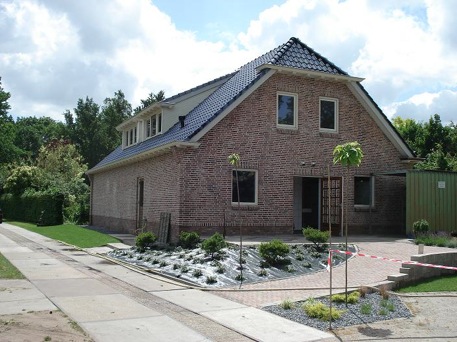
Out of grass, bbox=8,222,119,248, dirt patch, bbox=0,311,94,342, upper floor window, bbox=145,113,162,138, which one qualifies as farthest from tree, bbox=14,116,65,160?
dirt patch, bbox=0,311,94,342

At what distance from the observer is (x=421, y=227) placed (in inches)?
720

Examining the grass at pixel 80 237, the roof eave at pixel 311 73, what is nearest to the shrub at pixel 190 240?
the grass at pixel 80 237

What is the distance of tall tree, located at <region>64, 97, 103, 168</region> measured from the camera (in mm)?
67312

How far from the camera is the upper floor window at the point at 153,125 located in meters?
23.0

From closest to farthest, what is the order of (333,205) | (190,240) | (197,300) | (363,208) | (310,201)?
(197,300) < (190,240) < (333,205) < (363,208) < (310,201)

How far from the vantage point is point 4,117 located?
50781 mm

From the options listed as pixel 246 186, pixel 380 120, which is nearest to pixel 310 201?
pixel 246 186

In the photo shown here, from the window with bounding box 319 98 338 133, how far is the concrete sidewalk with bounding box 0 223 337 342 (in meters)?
10.7

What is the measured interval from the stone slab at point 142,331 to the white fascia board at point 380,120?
15513 mm

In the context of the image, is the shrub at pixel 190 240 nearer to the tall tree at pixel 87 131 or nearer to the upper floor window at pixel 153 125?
the upper floor window at pixel 153 125

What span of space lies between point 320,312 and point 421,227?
445 inches

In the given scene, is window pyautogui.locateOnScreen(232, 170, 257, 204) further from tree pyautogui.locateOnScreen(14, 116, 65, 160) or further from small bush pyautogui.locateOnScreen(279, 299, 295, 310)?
tree pyautogui.locateOnScreen(14, 116, 65, 160)

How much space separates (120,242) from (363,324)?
535 inches

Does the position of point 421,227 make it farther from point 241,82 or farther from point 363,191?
point 241,82
